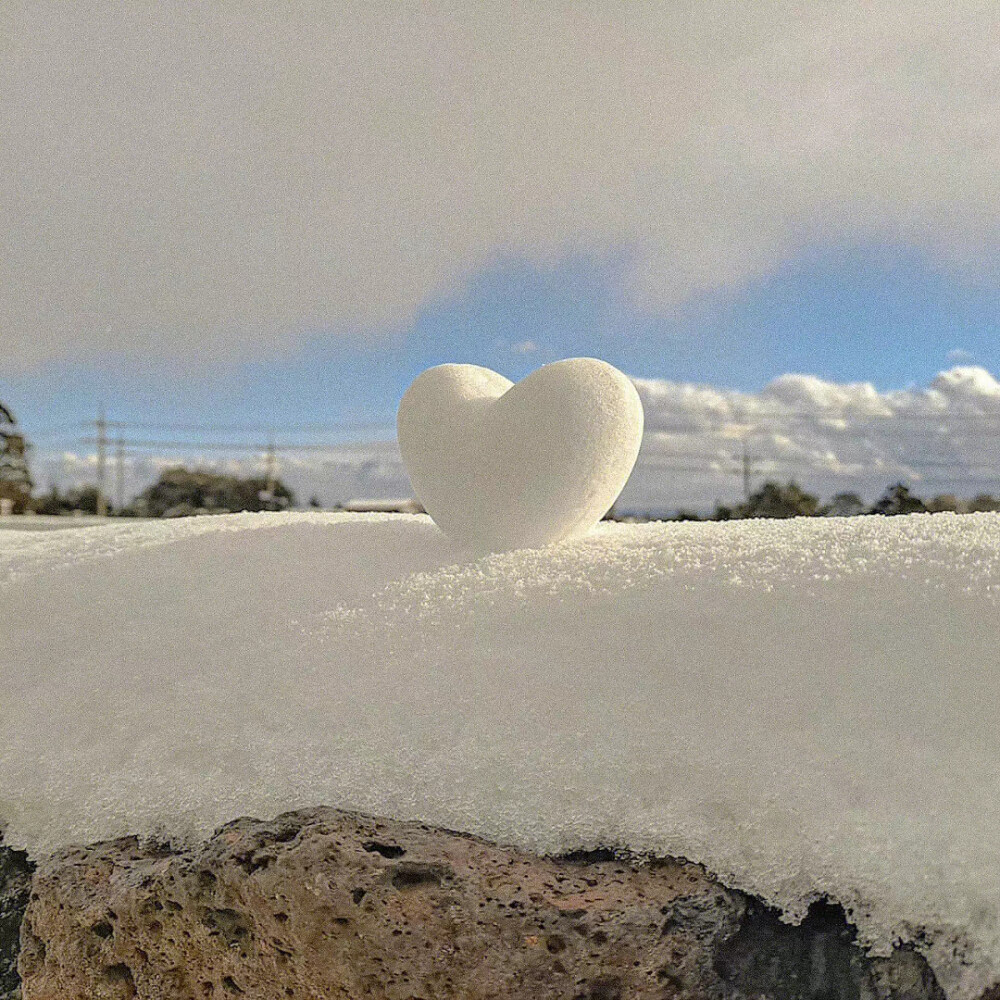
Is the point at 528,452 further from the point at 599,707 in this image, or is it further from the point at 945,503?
the point at 945,503

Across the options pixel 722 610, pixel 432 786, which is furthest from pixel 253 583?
pixel 722 610

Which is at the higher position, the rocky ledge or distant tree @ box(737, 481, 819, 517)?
distant tree @ box(737, 481, 819, 517)

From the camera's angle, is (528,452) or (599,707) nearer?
(599,707)

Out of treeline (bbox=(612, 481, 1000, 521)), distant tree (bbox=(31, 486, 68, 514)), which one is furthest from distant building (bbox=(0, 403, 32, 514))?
treeline (bbox=(612, 481, 1000, 521))

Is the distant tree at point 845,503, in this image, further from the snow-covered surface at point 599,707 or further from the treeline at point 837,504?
the snow-covered surface at point 599,707

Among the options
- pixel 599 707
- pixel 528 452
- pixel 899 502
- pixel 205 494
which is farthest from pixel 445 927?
pixel 205 494

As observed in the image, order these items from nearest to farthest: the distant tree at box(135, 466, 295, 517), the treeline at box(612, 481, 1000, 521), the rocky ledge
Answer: the rocky ledge < the treeline at box(612, 481, 1000, 521) < the distant tree at box(135, 466, 295, 517)

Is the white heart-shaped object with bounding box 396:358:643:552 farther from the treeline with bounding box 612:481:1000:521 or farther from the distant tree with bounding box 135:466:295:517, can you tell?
the distant tree with bounding box 135:466:295:517
